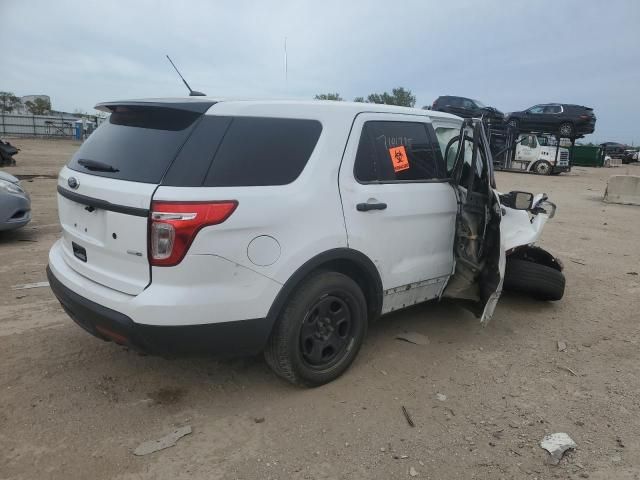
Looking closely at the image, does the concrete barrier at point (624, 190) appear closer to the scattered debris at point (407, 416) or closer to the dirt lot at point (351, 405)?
the dirt lot at point (351, 405)

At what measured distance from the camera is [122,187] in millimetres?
2602

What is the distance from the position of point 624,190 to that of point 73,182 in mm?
14250

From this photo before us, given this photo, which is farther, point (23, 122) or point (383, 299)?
point (23, 122)

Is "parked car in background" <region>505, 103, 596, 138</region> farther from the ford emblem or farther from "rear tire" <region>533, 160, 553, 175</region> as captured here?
the ford emblem

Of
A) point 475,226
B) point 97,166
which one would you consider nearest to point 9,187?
point 97,166

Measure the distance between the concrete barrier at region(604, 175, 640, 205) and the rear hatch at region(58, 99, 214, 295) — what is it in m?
13.7

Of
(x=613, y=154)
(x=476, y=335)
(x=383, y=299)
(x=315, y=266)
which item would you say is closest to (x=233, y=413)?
(x=315, y=266)

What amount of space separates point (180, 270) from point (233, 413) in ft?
3.33

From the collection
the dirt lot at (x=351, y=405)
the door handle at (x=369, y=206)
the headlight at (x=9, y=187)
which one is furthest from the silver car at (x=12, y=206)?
the door handle at (x=369, y=206)

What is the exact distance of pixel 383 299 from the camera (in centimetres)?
351

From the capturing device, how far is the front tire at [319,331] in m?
2.91

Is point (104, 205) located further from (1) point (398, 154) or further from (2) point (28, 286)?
(2) point (28, 286)

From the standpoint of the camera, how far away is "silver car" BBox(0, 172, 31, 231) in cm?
637

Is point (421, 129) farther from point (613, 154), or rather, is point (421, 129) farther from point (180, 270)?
point (613, 154)
